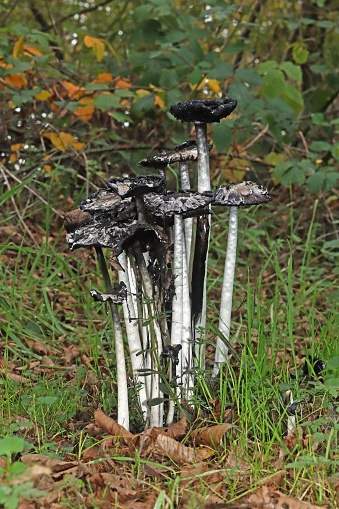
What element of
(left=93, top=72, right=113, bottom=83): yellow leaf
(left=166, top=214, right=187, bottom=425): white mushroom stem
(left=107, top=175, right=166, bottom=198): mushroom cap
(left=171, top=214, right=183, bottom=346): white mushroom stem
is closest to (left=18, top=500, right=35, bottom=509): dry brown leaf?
(left=166, top=214, right=187, bottom=425): white mushroom stem

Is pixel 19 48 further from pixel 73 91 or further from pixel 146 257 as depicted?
pixel 146 257

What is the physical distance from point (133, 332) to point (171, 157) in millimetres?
847

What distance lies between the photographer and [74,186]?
18.4 feet

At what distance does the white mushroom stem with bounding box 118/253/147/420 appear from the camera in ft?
8.06

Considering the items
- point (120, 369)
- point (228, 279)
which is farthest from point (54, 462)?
point (228, 279)

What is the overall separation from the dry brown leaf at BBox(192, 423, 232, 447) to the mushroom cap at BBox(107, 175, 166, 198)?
3.43 feet

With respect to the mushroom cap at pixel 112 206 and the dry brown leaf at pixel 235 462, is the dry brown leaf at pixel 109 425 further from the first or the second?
the mushroom cap at pixel 112 206

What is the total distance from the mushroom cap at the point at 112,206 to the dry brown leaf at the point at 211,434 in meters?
0.97

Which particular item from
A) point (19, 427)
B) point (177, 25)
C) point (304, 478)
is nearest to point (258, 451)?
point (304, 478)

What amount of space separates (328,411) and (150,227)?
1.19m

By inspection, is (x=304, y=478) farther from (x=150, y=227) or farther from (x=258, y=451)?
(x=150, y=227)

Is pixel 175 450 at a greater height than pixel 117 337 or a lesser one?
lesser

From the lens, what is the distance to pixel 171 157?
2.54 m

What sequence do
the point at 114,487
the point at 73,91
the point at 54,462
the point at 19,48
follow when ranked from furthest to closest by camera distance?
the point at 73,91 → the point at 19,48 → the point at 54,462 → the point at 114,487
